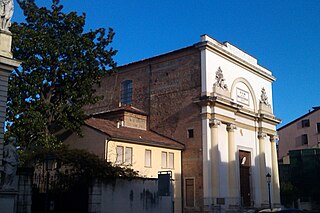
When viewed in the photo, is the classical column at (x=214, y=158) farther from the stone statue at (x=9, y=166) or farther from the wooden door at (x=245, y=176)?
the stone statue at (x=9, y=166)

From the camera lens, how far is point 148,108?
33.8 m

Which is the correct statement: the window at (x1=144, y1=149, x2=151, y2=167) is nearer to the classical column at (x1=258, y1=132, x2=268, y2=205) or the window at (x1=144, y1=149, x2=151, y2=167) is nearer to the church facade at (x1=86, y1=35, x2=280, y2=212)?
the church facade at (x1=86, y1=35, x2=280, y2=212)

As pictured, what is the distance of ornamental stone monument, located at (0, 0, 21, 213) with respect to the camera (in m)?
15.4

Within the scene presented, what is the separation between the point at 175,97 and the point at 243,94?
7044 mm

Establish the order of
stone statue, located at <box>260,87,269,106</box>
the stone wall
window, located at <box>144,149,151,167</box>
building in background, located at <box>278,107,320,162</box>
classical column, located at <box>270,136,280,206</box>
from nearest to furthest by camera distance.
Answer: the stone wall → window, located at <box>144,149,151,167</box> → classical column, located at <box>270,136,280,206</box> → stone statue, located at <box>260,87,269,106</box> → building in background, located at <box>278,107,320,162</box>

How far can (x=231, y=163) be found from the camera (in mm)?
31656

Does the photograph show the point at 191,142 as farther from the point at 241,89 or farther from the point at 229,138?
the point at 241,89

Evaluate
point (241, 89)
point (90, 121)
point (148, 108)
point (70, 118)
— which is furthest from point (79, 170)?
point (241, 89)

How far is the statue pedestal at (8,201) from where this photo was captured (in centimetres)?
1525

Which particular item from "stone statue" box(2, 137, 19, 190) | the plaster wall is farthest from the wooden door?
"stone statue" box(2, 137, 19, 190)

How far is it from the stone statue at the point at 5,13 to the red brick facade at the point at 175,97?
54.1 ft

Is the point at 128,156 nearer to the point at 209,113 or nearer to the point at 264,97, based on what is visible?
the point at 209,113

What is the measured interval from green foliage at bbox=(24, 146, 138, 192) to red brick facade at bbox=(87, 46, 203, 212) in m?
10.5

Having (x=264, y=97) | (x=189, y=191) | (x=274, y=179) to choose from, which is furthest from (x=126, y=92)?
(x=274, y=179)
